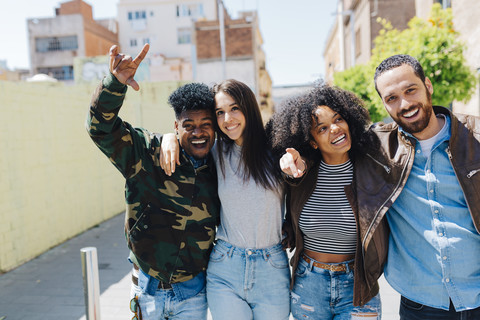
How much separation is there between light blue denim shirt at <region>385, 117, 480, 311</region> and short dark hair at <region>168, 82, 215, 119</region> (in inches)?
49.5

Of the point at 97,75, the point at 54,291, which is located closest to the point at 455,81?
the point at 54,291

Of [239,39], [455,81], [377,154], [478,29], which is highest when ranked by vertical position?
[239,39]

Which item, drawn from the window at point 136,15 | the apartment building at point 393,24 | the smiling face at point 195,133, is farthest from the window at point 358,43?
the window at point 136,15

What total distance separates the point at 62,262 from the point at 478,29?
8090 millimetres

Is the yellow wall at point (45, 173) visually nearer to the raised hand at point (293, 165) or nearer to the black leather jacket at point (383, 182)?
the raised hand at point (293, 165)

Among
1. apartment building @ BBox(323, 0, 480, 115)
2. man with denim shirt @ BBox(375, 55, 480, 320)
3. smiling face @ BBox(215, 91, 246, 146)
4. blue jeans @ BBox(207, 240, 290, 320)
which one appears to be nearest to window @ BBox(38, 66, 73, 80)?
apartment building @ BBox(323, 0, 480, 115)

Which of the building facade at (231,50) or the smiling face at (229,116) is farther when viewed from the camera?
the building facade at (231,50)

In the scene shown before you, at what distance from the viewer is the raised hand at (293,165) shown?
2.22 metres

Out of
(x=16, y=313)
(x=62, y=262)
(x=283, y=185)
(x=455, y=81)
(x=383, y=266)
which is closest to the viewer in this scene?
(x=383, y=266)

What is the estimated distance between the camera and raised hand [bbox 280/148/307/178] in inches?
87.5

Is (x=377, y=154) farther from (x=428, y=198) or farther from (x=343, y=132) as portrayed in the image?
(x=428, y=198)

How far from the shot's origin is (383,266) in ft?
7.55

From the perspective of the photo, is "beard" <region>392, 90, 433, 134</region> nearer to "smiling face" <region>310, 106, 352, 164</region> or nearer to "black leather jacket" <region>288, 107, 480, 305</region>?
"black leather jacket" <region>288, 107, 480, 305</region>

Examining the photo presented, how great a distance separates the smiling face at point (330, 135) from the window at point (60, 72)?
39.5 meters
